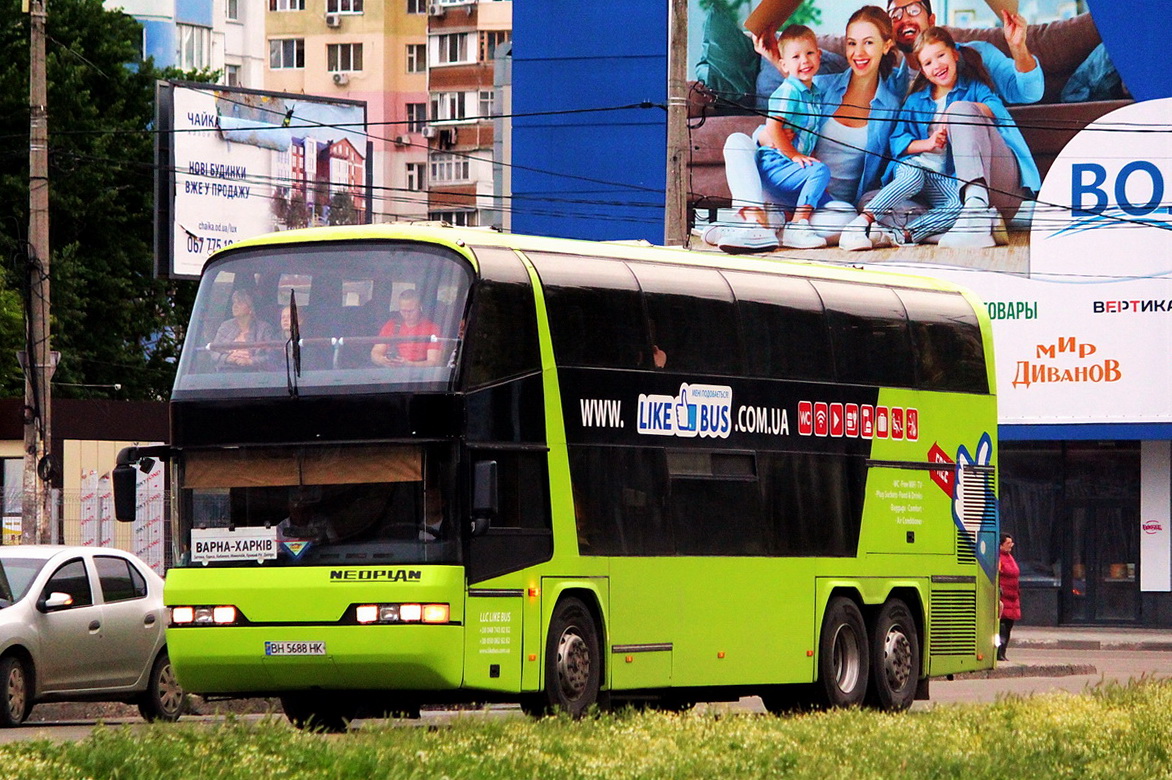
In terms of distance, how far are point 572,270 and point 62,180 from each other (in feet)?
124

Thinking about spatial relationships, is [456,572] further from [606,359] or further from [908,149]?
[908,149]

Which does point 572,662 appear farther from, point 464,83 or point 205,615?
point 464,83

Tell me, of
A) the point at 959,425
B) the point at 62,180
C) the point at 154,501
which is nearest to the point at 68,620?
the point at 959,425

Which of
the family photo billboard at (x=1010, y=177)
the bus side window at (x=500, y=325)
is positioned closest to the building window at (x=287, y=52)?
the family photo billboard at (x=1010, y=177)

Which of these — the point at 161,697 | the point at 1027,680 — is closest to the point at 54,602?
the point at 161,697

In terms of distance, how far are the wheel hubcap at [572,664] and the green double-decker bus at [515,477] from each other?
0.9 inches

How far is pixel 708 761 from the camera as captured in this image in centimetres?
1194

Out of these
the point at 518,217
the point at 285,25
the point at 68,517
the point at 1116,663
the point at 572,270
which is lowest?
the point at 1116,663

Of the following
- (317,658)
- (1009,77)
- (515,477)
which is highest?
(1009,77)

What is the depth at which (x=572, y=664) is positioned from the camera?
650 inches

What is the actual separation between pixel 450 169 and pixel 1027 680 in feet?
220

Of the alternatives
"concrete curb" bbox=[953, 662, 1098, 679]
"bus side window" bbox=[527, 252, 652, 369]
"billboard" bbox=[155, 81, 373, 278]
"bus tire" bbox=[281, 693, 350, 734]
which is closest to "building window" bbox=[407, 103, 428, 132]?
"billboard" bbox=[155, 81, 373, 278]

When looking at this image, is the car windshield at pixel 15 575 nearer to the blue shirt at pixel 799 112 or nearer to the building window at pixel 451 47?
the blue shirt at pixel 799 112

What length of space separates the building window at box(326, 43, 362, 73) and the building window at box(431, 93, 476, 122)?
291 inches
